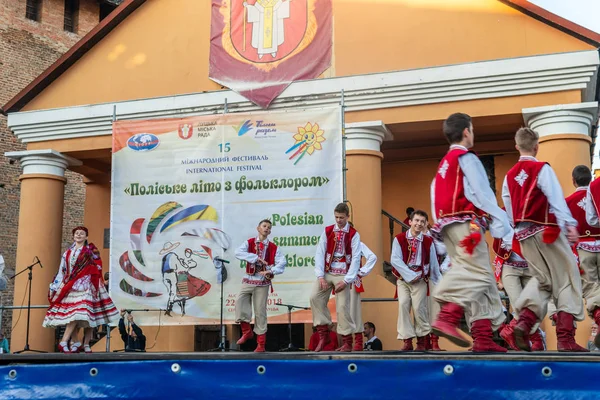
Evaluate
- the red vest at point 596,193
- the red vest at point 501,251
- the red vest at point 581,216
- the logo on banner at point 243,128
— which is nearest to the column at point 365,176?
the logo on banner at point 243,128

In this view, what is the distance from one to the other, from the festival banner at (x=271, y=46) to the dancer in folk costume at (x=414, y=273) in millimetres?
4492

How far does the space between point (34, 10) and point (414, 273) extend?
18.1 m

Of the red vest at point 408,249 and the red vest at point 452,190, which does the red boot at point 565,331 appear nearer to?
the red vest at point 452,190

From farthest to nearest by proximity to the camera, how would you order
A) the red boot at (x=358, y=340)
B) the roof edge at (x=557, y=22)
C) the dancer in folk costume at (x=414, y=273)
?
the roof edge at (x=557, y=22)
the red boot at (x=358, y=340)
the dancer in folk costume at (x=414, y=273)

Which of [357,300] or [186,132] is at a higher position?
[186,132]

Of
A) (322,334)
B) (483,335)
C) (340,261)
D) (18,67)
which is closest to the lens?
(483,335)

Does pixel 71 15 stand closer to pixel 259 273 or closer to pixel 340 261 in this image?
pixel 259 273

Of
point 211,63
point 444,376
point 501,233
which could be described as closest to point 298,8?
point 211,63

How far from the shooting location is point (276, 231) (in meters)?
11.0

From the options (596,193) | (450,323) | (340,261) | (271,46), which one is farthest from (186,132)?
(450,323)

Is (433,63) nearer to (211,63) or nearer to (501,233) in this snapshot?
(211,63)

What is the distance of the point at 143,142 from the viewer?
11711mm

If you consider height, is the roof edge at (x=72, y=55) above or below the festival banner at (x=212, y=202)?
above

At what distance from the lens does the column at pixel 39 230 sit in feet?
44.0
